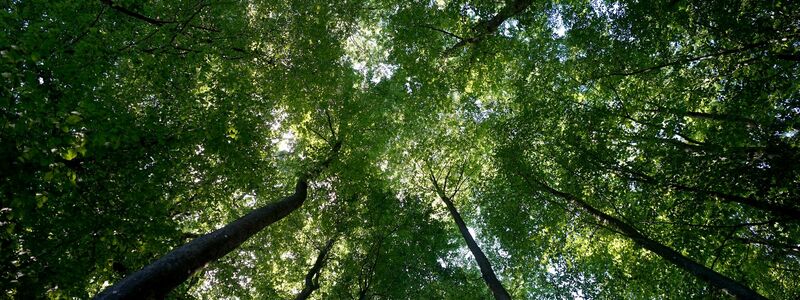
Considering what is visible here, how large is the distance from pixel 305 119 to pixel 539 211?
11.1 metres

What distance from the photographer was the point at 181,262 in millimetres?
6625

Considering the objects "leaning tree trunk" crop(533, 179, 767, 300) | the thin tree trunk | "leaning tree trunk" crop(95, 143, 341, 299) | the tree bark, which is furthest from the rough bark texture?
"leaning tree trunk" crop(533, 179, 767, 300)

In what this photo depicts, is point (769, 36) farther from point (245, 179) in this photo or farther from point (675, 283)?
point (245, 179)

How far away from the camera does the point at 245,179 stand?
12680 millimetres

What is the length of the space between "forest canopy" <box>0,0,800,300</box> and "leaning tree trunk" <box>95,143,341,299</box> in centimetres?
5

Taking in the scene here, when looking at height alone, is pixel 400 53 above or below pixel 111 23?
above

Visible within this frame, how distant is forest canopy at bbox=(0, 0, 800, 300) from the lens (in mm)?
7176

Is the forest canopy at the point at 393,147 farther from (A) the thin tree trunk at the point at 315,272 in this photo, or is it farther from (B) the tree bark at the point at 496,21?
(A) the thin tree trunk at the point at 315,272

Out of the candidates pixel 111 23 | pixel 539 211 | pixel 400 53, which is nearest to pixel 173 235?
pixel 111 23

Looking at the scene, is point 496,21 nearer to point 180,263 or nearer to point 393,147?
point 393,147

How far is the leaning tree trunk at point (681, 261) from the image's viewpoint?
830 centimetres

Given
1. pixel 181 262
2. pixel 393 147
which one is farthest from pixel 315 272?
pixel 181 262

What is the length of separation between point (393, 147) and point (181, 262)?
14.0m

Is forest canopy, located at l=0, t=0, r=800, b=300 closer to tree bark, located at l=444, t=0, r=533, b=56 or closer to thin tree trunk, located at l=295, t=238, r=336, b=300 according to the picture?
tree bark, located at l=444, t=0, r=533, b=56
